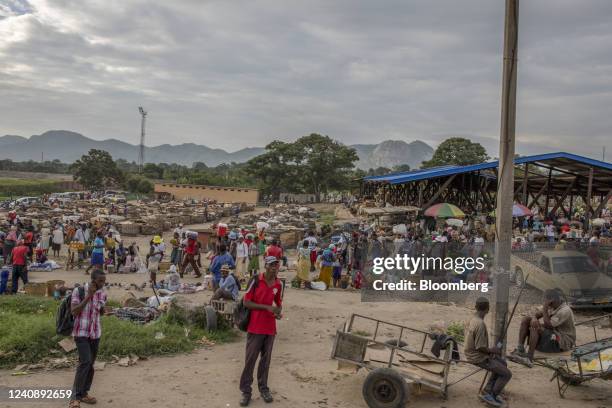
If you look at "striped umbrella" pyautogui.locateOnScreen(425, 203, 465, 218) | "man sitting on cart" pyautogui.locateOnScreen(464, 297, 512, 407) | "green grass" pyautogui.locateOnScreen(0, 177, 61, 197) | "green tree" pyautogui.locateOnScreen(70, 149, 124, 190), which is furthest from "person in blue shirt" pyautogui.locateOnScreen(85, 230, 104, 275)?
"green tree" pyautogui.locateOnScreen(70, 149, 124, 190)

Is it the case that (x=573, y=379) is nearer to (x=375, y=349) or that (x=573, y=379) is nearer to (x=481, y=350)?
(x=481, y=350)

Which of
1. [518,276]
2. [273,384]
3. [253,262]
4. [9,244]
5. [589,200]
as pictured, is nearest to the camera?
[273,384]

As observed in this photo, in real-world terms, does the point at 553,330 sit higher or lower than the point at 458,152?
lower

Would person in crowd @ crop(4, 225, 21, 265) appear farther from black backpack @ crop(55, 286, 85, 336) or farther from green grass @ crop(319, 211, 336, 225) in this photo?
green grass @ crop(319, 211, 336, 225)

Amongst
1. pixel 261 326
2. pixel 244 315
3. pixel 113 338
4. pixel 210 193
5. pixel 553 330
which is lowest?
pixel 113 338

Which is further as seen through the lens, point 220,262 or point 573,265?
point 573,265

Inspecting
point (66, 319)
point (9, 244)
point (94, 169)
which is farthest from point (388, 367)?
point (94, 169)

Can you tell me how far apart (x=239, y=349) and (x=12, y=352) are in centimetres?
318

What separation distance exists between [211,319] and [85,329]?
339 centimetres

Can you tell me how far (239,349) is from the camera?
810 centimetres

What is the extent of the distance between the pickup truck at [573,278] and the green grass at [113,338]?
23.9ft

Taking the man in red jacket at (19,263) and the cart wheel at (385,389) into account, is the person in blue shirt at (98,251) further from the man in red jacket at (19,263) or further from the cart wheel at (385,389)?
the cart wheel at (385,389)

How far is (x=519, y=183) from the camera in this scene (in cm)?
2527

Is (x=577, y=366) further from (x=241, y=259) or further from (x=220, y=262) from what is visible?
(x=241, y=259)
